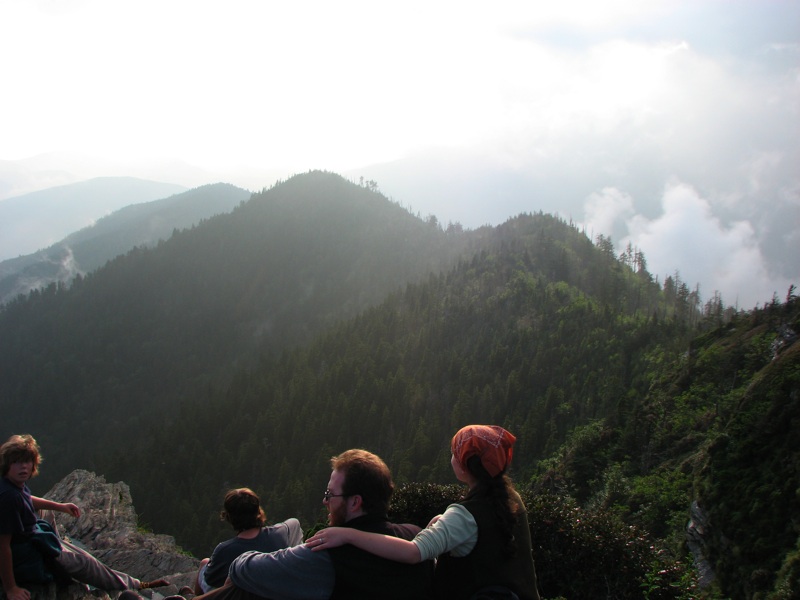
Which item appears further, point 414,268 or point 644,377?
point 414,268

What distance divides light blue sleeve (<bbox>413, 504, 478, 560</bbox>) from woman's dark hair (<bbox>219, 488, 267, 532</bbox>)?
2241 millimetres

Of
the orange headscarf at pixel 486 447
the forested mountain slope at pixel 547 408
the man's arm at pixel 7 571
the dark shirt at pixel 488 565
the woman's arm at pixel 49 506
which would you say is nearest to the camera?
the dark shirt at pixel 488 565

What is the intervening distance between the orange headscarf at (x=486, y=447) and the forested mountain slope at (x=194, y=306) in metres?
129

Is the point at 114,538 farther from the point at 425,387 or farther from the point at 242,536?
the point at 425,387

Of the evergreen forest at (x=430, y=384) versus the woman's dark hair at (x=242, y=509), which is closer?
the woman's dark hair at (x=242, y=509)

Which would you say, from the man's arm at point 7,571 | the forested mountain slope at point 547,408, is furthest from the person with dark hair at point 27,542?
the forested mountain slope at point 547,408

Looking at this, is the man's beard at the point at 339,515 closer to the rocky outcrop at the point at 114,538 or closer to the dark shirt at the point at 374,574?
the dark shirt at the point at 374,574

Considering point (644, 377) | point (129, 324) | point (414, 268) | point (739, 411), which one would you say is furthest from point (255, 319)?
point (739, 411)

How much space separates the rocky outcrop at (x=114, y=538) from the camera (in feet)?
46.9

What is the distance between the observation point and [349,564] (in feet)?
14.7

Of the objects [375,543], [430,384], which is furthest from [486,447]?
[430,384]

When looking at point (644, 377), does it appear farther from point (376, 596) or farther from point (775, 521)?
point (376, 596)

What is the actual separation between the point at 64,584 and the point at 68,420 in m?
150

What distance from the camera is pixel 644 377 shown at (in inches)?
2312
